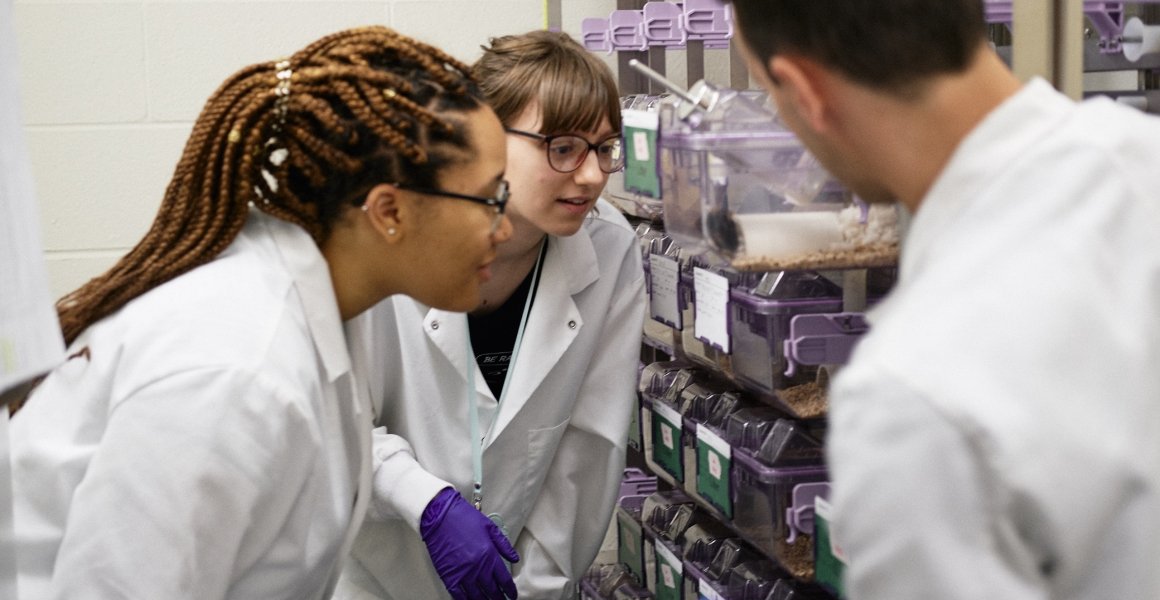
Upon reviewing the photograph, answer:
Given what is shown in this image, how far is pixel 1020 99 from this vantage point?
0.97 m

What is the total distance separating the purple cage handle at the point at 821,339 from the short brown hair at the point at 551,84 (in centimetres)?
58

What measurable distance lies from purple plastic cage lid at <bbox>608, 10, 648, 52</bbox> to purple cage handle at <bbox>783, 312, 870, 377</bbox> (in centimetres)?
85

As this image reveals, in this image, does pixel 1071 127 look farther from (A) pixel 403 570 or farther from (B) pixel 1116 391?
(A) pixel 403 570

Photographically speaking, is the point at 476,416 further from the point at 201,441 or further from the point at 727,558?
the point at 201,441

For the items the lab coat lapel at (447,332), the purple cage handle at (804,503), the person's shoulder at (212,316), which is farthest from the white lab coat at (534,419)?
the person's shoulder at (212,316)

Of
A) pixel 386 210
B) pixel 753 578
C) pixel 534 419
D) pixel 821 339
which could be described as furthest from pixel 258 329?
pixel 753 578

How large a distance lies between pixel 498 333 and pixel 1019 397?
1512 mm

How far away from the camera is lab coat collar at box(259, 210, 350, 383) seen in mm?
1533

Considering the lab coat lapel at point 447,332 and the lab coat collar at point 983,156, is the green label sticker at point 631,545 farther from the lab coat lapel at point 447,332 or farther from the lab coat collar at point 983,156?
the lab coat collar at point 983,156

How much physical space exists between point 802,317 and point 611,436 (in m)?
0.62

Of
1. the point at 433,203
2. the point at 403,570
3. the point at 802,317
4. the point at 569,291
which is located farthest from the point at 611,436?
the point at 433,203

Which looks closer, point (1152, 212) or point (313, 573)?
Answer: point (1152, 212)

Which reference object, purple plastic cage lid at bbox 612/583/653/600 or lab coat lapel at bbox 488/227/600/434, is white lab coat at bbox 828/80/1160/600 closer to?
lab coat lapel at bbox 488/227/600/434

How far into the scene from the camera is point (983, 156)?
0.95m
